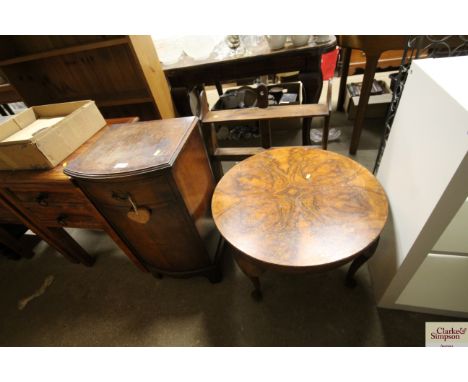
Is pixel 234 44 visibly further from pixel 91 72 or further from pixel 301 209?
pixel 301 209

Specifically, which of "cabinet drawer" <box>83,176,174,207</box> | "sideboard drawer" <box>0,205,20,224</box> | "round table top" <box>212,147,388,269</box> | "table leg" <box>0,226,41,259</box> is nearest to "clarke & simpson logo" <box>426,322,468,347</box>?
"round table top" <box>212,147,388,269</box>

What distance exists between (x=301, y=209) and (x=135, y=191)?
640 mm

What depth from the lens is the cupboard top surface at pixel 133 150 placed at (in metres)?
0.84

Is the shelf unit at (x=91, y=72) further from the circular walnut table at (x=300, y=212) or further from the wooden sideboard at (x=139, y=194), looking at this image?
the circular walnut table at (x=300, y=212)

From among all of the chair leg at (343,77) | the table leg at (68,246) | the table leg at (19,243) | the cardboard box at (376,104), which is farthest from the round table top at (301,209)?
the chair leg at (343,77)

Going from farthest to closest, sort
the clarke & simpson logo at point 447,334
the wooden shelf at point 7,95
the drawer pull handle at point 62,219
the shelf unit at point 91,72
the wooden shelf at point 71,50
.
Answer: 1. the wooden shelf at point 7,95
2. the shelf unit at point 91,72
3. the wooden shelf at point 71,50
4. the drawer pull handle at point 62,219
5. the clarke & simpson logo at point 447,334

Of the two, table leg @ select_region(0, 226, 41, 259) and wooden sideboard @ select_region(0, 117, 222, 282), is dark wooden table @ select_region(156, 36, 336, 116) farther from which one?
table leg @ select_region(0, 226, 41, 259)

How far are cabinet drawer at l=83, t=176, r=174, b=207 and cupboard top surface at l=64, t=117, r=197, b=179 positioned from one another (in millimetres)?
50

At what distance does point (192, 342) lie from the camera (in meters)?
1.16

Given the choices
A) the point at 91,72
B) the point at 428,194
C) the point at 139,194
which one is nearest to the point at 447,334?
the point at 428,194

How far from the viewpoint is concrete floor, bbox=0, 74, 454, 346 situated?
1103mm

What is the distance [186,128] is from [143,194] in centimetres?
34

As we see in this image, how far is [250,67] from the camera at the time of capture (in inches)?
69.4
